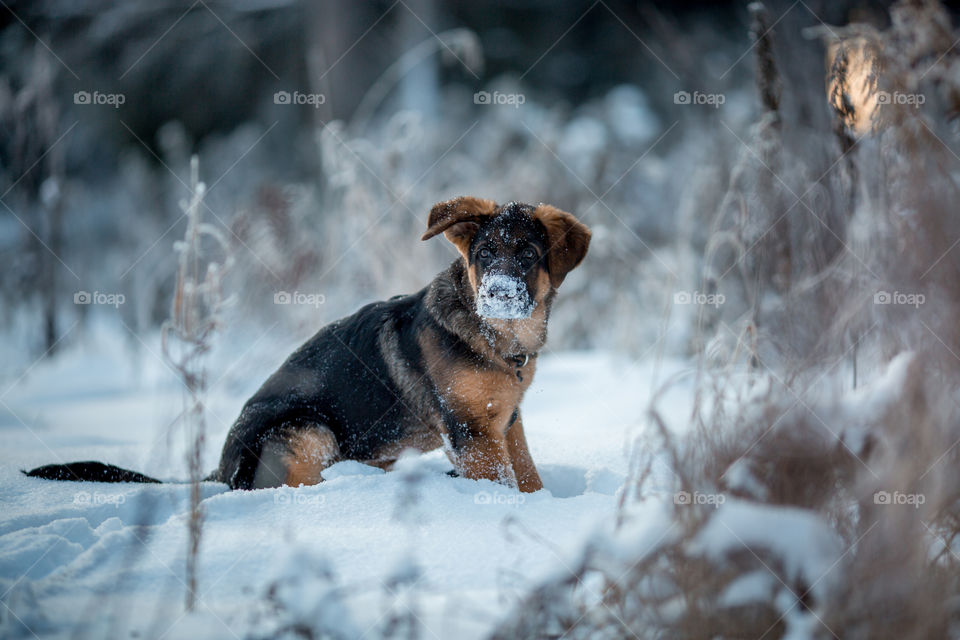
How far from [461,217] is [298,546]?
225cm

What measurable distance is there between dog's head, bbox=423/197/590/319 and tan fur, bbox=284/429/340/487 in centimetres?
118

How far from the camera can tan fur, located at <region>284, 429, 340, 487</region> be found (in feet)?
11.3

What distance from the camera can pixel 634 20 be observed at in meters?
17.7

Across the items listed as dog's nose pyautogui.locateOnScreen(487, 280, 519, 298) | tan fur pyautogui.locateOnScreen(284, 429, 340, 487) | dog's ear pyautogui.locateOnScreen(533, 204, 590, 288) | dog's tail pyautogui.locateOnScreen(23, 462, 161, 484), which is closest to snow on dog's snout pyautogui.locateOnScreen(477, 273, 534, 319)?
dog's nose pyautogui.locateOnScreen(487, 280, 519, 298)

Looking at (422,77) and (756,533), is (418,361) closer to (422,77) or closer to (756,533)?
(756,533)

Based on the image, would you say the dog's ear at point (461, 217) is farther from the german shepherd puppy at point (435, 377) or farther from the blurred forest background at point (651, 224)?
the blurred forest background at point (651, 224)

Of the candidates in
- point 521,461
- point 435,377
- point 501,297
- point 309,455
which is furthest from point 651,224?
point 309,455

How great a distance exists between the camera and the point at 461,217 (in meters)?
3.89

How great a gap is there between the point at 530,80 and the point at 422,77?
6405 millimetres

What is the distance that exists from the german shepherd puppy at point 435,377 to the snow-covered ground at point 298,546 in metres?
0.19

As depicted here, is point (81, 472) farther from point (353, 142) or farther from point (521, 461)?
point (353, 142)

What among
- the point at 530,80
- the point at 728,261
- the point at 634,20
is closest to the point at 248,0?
the point at 530,80

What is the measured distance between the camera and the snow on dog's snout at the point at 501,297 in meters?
3.30

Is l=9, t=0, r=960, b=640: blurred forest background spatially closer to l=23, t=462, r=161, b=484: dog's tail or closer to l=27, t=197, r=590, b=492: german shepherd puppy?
l=27, t=197, r=590, b=492: german shepherd puppy
